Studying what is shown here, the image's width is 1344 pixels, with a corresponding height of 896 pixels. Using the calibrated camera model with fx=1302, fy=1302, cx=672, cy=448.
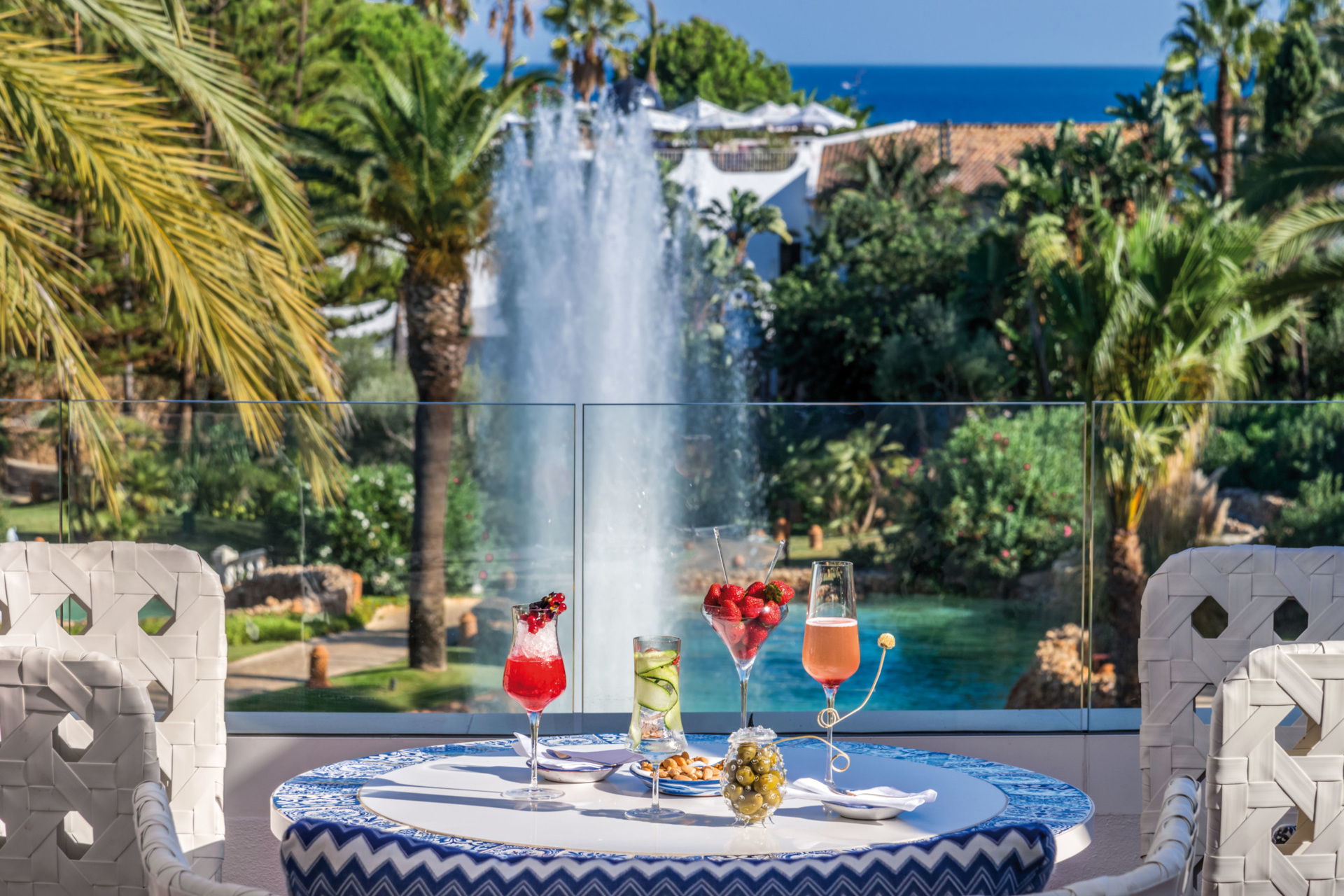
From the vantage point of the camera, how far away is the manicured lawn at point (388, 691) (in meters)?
4.38

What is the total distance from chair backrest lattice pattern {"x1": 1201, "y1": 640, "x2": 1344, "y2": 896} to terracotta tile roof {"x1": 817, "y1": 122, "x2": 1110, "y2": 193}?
24.3 m

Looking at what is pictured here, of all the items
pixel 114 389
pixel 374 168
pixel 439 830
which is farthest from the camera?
pixel 114 389

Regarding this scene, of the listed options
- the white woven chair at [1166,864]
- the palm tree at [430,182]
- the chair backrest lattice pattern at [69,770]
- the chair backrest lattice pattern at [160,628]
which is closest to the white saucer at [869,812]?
the white woven chair at [1166,864]

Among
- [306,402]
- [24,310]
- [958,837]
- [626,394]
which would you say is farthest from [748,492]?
[626,394]

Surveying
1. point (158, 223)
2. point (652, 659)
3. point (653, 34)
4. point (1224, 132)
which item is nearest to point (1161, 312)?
point (158, 223)

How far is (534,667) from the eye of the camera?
189 cm

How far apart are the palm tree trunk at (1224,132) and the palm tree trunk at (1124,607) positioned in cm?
1536

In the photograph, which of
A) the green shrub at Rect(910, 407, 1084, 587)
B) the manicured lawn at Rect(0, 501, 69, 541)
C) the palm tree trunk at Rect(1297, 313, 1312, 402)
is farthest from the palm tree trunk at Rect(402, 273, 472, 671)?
the palm tree trunk at Rect(1297, 313, 1312, 402)

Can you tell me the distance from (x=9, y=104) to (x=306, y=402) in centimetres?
130

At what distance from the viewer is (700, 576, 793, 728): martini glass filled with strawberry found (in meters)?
1.96

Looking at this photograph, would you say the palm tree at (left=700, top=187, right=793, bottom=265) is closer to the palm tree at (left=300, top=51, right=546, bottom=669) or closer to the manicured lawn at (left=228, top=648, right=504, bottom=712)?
the palm tree at (left=300, top=51, right=546, bottom=669)

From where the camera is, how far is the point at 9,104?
Result: 4102mm

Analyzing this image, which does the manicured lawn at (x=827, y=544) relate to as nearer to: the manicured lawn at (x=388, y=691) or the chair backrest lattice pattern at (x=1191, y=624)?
the manicured lawn at (x=388, y=691)

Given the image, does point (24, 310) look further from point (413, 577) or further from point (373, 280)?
point (373, 280)
